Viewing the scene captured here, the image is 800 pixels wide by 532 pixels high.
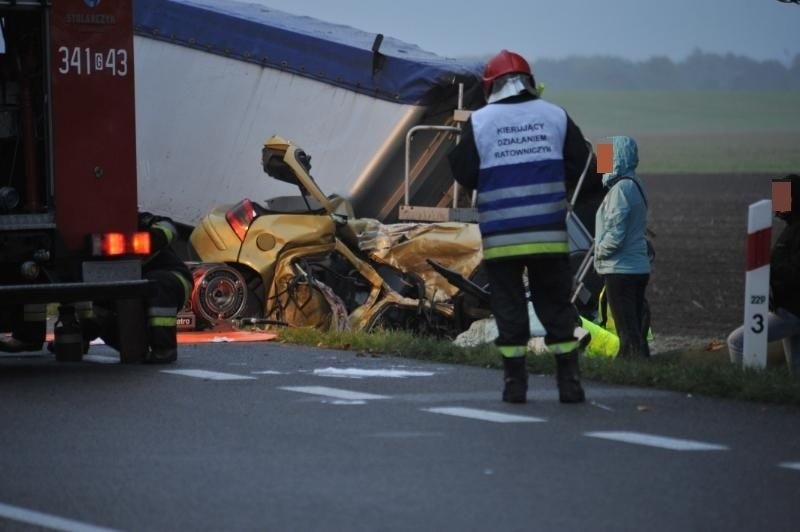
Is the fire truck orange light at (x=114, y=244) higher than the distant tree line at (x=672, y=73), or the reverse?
the distant tree line at (x=672, y=73)

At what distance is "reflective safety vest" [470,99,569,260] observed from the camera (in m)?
9.84

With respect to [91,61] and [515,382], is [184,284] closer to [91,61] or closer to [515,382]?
[91,61]

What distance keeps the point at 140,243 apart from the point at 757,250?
3.72 m

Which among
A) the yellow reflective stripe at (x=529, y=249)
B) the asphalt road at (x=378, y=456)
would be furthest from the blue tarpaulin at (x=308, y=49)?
the yellow reflective stripe at (x=529, y=249)

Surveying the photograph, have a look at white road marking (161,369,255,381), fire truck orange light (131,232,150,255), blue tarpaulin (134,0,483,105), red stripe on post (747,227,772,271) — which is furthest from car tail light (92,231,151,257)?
blue tarpaulin (134,0,483,105)

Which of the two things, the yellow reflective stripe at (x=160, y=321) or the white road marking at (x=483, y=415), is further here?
the yellow reflective stripe at (x=160, y=321)

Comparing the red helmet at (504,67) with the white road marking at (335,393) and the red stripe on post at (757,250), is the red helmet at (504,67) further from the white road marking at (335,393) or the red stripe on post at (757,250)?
the red stripe on post at (757,250)

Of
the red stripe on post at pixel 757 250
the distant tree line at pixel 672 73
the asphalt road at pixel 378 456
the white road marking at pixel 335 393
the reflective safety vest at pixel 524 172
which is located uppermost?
the distant tree line at pixel 672 73

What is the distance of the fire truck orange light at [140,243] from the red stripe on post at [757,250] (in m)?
3.64

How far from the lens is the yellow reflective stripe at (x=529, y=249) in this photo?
9.85m

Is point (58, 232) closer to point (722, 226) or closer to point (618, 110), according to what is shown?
point (722, 226)

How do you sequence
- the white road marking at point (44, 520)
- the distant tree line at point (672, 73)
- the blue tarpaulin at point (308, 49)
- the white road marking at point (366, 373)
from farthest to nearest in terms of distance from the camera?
1. the distant tree line at point (672, 73)
2. the blue tarpaulin at point (308, 49)
3. the white road marking at point (366, 373)
4. the white road marking at point (44, 520)

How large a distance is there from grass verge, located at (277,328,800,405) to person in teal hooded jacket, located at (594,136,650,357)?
30 centimetres

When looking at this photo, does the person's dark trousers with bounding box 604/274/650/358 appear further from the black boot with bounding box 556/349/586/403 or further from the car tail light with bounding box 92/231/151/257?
the car tail light with bounding box 92/231/151/257
